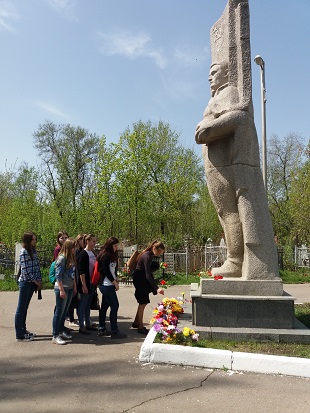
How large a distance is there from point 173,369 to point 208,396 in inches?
33.6

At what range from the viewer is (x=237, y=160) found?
605 centimetres

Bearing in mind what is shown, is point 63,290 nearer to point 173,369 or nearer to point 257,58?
point 173,369

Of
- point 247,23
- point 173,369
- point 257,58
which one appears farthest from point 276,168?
point 173,369

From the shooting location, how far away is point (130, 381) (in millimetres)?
4254

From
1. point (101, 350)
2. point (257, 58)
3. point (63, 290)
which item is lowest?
point (101, 350)

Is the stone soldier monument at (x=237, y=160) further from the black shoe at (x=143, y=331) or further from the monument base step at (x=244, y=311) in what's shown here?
the black shoe at (x=143, y=331)

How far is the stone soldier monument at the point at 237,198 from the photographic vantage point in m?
5.52

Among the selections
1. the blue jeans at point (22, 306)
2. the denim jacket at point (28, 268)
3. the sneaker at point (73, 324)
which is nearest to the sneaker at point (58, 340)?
the blue jeans at point (22, 306)

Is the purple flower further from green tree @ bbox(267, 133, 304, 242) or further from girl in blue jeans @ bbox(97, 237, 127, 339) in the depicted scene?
green tree @ bbox(267, 133, 304, 242)

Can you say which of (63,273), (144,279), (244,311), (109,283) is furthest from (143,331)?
(244,311)

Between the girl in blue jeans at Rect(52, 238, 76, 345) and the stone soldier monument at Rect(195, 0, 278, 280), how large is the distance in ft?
7.29

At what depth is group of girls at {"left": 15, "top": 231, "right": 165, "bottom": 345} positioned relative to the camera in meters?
6.13

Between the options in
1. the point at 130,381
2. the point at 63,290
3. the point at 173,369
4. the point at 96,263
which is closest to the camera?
the point at 130,381

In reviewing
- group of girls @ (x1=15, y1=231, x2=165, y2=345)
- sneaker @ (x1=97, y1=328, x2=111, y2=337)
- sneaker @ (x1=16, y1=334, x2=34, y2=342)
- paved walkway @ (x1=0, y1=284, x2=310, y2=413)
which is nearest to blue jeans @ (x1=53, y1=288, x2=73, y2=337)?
group of girls @ (x1=15, y1=231, x2=165, y2=345)
